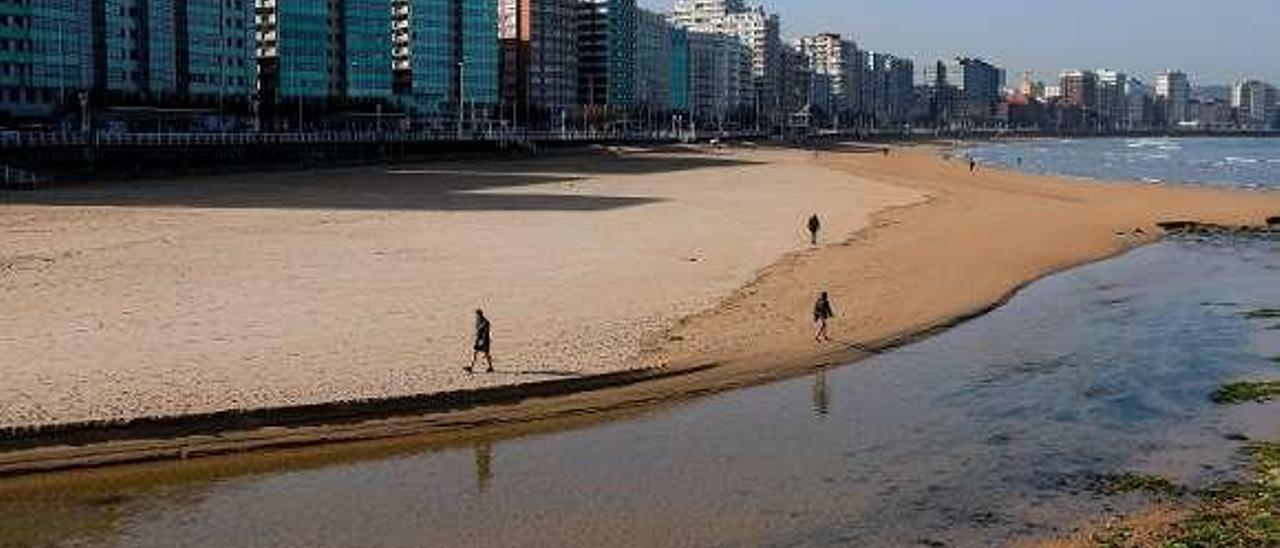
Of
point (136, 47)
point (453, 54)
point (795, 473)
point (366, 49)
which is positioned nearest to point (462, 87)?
point (453, 54)

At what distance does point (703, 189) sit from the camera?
7194cm

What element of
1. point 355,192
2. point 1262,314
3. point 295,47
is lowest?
point 1262,314

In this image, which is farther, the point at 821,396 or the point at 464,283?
the point at 464,283

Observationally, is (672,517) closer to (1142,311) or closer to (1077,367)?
(1077,367)

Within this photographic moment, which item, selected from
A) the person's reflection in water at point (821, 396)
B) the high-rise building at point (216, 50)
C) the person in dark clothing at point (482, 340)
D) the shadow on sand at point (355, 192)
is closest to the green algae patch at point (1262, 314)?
the person's reflection in water at point (821, 396)

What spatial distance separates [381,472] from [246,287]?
14.5m

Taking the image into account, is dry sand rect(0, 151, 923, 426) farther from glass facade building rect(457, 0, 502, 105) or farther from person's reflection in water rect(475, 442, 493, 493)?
glass facade building rect(457, 0, 502, 105)

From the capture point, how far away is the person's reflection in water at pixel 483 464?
1560 cm

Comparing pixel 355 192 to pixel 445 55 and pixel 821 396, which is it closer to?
pixel 821 396

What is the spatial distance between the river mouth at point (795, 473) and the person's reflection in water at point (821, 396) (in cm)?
6

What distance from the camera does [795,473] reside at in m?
16.3

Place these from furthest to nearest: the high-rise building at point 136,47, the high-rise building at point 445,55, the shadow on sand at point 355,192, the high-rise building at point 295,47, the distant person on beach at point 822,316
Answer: the high-rise building at point 445,55 < the high-rise building at point 295,47 < the high-rise building at point 136,47 < the shadow on sand at point 355,192 < the distant person on beach at point 822,316

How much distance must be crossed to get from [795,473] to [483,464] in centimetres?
389

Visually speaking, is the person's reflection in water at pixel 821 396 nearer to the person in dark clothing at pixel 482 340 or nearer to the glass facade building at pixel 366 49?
the person in dark clothing at pixel 482 340
